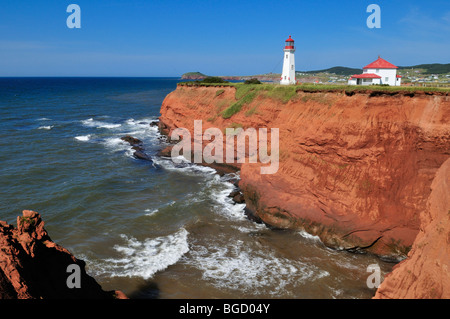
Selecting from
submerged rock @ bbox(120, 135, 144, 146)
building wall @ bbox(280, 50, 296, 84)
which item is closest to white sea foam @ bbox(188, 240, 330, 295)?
building wall @ bbox(280, 50, 296, 84)

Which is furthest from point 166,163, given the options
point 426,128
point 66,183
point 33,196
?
point 426,128

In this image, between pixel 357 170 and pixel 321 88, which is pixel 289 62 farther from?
pixel 357 170

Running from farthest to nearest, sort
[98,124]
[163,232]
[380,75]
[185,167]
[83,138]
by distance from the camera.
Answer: [98,124], [83,138], [185,167], [380,75], [163,232]

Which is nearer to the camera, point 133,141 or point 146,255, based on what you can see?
point 146,255

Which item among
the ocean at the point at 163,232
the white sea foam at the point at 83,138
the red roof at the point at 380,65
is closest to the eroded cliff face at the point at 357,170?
the ocean at the point at 163,232

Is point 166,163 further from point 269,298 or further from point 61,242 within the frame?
point 269,298

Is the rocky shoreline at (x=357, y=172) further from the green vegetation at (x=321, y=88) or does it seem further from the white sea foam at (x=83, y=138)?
the white sea foam at (x=83, y=138)

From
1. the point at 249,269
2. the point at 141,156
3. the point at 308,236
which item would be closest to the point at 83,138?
the point at 141,156
